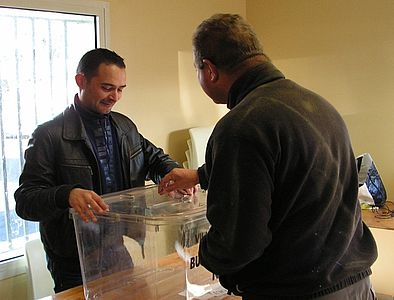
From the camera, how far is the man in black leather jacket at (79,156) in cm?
181

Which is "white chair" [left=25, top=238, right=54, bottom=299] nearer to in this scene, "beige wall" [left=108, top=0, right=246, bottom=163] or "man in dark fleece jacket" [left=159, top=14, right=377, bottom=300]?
"beige wall" [left=108, top=0, right=246, bottom=163]

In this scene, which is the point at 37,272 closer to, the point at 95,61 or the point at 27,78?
the point at 27,78

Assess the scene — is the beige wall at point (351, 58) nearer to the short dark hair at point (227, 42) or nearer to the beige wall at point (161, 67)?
the beige wall at point (161, 67)

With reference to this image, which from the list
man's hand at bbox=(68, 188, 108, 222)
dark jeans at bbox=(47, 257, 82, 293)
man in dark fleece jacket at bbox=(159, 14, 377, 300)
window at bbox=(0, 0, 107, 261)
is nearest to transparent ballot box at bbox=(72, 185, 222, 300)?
man's hand at bbox=(68, 188, 108, 222)

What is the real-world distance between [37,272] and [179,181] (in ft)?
4.10

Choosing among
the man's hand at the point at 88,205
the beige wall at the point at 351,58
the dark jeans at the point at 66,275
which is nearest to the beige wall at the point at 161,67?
the beige wall at the point at 351,58

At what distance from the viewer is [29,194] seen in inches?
67.6

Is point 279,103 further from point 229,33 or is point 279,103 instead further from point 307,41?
point 307,41

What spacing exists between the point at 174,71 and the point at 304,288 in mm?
2580

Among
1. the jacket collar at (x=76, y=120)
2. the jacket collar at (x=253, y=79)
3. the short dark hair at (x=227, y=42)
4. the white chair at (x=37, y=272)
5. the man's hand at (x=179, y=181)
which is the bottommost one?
the white chair at (x=37, y=272)

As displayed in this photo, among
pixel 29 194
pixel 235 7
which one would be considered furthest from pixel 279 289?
pixel 235 7

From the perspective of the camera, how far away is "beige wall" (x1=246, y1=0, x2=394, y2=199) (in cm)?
353

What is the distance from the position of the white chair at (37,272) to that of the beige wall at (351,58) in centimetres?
235

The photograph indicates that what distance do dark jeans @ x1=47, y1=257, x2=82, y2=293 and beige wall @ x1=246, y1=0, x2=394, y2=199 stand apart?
2.49 metres
